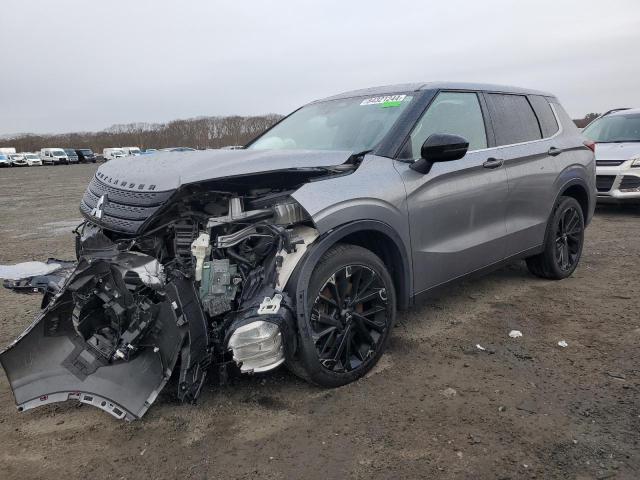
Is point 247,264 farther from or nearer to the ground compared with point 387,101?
nearer to the ground

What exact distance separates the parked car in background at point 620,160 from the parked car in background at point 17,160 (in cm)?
5677

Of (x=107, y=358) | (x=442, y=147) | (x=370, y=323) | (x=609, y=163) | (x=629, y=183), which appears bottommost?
(x=629, y=183)

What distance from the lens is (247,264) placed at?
287 cm

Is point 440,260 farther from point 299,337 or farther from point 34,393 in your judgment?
point 34,393

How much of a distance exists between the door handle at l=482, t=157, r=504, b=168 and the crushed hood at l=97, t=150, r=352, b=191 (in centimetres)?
128

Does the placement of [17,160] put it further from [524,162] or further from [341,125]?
[524,162]

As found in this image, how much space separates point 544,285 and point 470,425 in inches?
112

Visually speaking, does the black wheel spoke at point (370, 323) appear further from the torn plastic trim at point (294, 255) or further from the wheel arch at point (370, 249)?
the torn plastic trim at point (294, 255)

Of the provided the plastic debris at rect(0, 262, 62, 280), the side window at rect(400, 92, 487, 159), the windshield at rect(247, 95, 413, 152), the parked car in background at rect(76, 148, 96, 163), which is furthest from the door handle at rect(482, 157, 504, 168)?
the parked car in background at rect(76, 148, 96, 163)

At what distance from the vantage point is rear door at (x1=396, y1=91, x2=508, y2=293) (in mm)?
3486

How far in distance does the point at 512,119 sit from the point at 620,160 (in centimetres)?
576

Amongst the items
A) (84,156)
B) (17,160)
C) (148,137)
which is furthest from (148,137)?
(17,160)

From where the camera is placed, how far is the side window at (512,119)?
14.2 ft

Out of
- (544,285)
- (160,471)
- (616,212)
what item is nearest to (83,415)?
(160,471)
